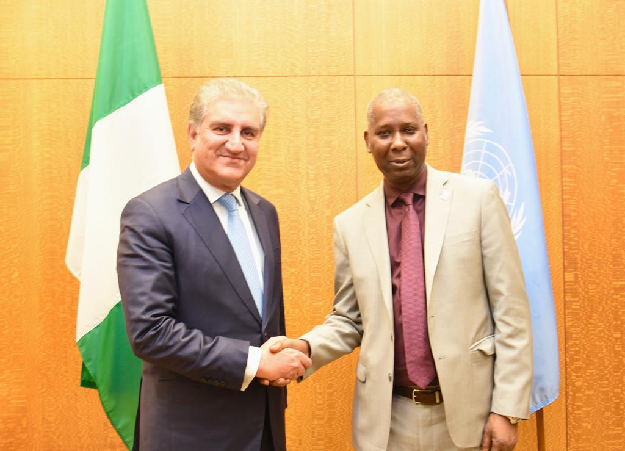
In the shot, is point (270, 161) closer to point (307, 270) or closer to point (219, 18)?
point (307, 270)

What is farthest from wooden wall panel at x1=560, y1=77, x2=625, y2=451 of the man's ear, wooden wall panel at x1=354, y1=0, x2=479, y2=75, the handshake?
the man's ear

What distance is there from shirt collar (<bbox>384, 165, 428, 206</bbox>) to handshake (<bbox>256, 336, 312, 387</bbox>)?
24.9 inches

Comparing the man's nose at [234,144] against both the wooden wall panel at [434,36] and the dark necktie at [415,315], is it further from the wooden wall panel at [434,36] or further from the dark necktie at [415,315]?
the wooden wall panel at [434,36]

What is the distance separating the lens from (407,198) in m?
1.96

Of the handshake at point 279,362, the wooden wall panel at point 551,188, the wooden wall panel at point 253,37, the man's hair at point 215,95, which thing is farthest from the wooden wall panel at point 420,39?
the handshake at point 279,362

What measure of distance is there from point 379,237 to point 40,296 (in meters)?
1.95

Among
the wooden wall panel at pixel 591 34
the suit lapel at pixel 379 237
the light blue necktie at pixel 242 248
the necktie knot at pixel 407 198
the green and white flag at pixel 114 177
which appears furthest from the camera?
the wooden wall panel at pixel 591 34

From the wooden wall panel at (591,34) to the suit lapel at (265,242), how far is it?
2.08 metres

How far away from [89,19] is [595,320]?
3.18 metres

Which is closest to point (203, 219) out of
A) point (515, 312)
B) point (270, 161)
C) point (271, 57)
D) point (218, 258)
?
point (218, 258)

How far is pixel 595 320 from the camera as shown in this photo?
2.96 metres

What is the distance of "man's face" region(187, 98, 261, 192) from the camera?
1.73 m

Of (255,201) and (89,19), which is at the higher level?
(89,19)

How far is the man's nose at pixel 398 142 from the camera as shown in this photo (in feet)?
6.23
